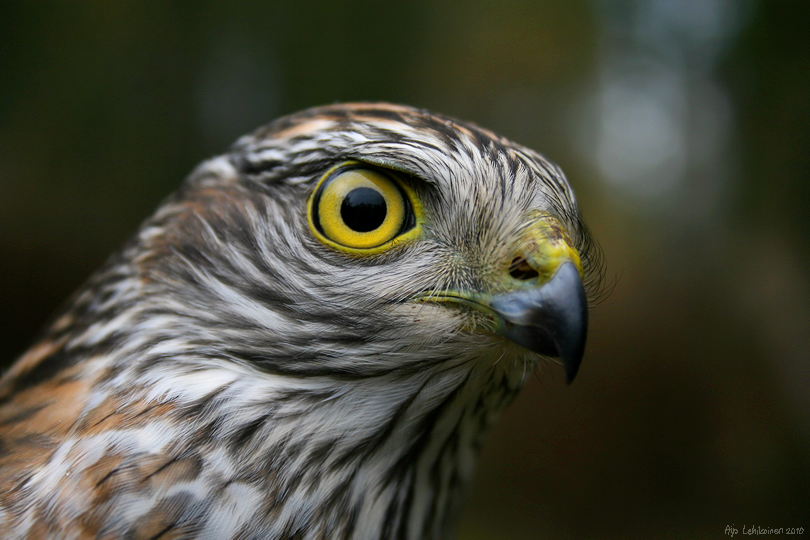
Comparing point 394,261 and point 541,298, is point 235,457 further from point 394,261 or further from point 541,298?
point 541,298

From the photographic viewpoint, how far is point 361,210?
4.06 feet

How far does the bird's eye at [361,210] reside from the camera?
1.23 m

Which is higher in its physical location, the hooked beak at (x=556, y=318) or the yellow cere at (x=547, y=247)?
the yellow cere at (x=547, y=247)

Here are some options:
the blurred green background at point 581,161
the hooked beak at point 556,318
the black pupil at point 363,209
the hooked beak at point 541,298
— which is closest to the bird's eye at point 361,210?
the black pupil at point 363,209

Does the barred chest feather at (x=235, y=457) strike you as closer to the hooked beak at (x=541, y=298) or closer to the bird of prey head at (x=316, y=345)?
the bird of prey head at (x=316, y=345)

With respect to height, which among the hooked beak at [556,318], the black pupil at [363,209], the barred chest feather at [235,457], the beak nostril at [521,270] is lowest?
the barred chest feather at [235,457]

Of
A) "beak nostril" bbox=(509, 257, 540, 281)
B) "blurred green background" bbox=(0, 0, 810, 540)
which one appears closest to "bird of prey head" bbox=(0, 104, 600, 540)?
"beak nostril" bbox=(509, 257, 540, 281)

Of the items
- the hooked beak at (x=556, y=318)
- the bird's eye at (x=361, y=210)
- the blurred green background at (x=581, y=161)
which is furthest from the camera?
the blurred green background at (x=581, y=161)

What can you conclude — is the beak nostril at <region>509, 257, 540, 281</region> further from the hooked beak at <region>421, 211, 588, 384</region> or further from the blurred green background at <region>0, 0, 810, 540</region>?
the blurred green background at <region>0, 0, 810, 540</region>

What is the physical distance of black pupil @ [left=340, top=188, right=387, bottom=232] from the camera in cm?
123

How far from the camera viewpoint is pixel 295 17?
568 centimetres

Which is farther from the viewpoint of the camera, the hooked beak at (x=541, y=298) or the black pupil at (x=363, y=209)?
the black pupil at (x=363, y=209)

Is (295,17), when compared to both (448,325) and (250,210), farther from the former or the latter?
(448,325)

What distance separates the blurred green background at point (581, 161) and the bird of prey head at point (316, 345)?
137 inches
